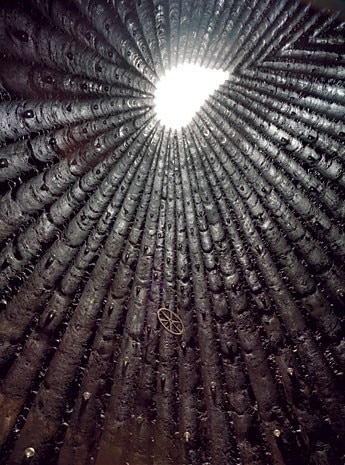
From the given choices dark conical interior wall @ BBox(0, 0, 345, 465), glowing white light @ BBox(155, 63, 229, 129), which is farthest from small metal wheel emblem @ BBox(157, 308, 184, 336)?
glowing white light @ BBox(155, 63, 229, 129)

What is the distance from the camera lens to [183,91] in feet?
8.38

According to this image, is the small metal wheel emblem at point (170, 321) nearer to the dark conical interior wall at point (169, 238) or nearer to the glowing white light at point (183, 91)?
the dark conical interior wall at point (169, 238)

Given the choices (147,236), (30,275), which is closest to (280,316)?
(147,236)

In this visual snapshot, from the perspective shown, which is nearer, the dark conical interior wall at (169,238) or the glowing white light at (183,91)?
the dark conical interior wall at (169,238)

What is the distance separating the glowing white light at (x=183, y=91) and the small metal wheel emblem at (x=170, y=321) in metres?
1.34

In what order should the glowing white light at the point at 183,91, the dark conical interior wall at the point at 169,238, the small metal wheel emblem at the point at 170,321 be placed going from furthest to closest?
the glowing white light at the point at 183,91
the small metal wheel emblem at the point at 170,321
the dark conical interior wall at the point at 169,238

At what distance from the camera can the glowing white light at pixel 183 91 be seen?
95.9 inches

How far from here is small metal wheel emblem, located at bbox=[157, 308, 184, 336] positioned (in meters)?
2.33

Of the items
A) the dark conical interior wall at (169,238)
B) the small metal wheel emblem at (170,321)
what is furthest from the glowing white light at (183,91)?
the small metal wheel emblem at (170,321)

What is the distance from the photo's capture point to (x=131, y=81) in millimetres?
2189

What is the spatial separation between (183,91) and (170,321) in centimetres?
162

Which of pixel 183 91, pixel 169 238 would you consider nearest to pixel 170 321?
pixel 169 238

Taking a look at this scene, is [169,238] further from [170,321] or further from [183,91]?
[183,91]

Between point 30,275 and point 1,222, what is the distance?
329 millimetres
